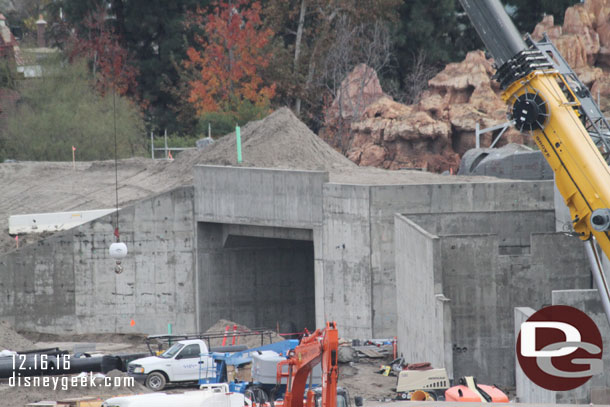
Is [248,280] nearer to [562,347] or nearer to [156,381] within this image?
[156,381]

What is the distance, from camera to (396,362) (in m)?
33.4

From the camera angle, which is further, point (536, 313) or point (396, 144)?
point (396, 144)

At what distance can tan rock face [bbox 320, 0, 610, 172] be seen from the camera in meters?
54.2

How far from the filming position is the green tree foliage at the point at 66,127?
60.6m

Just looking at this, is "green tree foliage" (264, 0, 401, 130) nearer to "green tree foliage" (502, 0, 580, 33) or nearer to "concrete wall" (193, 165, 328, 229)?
"green tree foliage" (502, 0, 580, 33)

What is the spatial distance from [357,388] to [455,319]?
3.34 metres

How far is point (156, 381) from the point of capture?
97.2 feet

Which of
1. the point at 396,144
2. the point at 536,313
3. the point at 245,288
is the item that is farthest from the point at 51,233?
the point at 536,313

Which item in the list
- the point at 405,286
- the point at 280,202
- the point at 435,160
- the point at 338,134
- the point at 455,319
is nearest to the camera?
the point at 455,319

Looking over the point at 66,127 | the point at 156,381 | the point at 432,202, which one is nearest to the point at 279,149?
the point at 432,202

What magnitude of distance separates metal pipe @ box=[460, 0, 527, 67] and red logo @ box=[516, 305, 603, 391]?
6.51 m

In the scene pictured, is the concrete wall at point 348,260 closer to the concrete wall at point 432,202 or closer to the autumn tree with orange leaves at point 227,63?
the concrete wall at point 432,202

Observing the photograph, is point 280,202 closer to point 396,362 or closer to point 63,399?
point 396,362

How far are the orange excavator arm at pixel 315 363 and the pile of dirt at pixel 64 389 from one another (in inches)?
206
